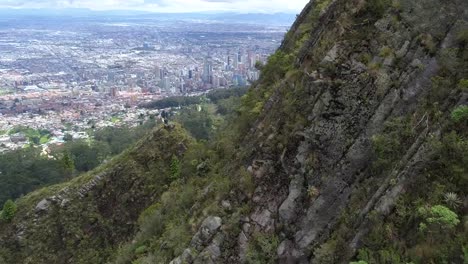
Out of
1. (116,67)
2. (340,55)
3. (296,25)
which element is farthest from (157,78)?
(340,55)

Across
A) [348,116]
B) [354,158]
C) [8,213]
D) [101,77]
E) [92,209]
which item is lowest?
[101,77]

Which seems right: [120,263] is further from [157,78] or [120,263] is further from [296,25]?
[157,78]

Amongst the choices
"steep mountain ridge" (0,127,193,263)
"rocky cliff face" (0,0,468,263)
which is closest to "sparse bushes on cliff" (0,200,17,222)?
"steep mountain ridge" (0,127,193,263)

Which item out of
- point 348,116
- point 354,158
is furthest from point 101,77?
point 354,158

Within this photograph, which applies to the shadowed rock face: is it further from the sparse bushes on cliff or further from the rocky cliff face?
the sparse bushes on cliff

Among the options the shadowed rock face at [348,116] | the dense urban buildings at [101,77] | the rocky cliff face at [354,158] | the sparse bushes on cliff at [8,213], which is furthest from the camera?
the dense urban buildings at [101,77]

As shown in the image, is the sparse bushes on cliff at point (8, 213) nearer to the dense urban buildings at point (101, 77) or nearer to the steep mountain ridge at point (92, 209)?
the steep mountain ridge at point (92, 209)

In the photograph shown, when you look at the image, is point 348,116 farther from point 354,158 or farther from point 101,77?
point 101,77

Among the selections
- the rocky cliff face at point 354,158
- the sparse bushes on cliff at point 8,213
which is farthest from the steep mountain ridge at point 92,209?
the rocky cliff face at point 354,158
